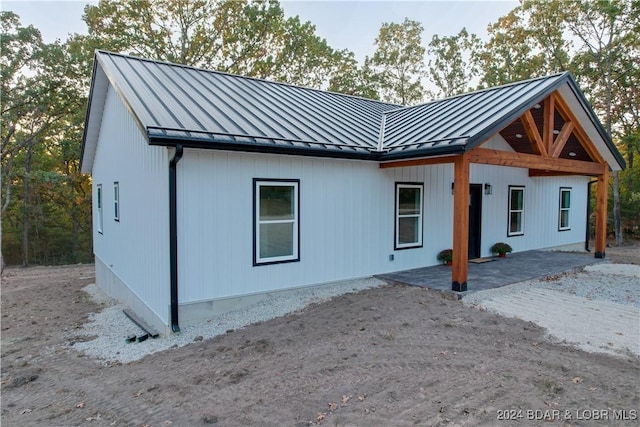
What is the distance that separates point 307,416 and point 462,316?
328 cm

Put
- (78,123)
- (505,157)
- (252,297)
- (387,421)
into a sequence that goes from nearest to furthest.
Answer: (387,421)
(252,297)
(505,157)
(78,123)

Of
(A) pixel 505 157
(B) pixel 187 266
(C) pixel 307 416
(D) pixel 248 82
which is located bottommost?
(C) pixel 307 416

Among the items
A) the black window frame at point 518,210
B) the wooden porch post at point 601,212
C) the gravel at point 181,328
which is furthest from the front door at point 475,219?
the gravel at point 181,328

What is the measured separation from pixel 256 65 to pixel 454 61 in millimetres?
13655

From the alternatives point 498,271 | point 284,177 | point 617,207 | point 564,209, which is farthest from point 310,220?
point 617,207

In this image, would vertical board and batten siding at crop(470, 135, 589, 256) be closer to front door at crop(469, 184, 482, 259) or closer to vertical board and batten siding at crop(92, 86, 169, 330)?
front door at crop(469, 184, 482, 259)

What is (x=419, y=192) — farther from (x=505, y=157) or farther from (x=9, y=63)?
(x=9, y=63)

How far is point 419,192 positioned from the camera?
927 centimetres

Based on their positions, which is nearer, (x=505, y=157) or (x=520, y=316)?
(x=520, y=316)

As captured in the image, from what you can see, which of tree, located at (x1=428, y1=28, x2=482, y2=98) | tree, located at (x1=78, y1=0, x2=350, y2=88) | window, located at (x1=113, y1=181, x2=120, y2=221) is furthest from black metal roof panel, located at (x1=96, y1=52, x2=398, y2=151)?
tree, located at (x1=428, y1=28, x2=482, y2=98)

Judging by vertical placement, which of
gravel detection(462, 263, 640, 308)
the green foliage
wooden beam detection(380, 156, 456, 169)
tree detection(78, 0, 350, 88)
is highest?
tree detection(78, 0, 350, 88)

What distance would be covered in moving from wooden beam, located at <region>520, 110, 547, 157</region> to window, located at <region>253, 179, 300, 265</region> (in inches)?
197

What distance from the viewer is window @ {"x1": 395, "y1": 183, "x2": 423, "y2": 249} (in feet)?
29.3

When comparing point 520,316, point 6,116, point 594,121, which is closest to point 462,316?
point 520,316
